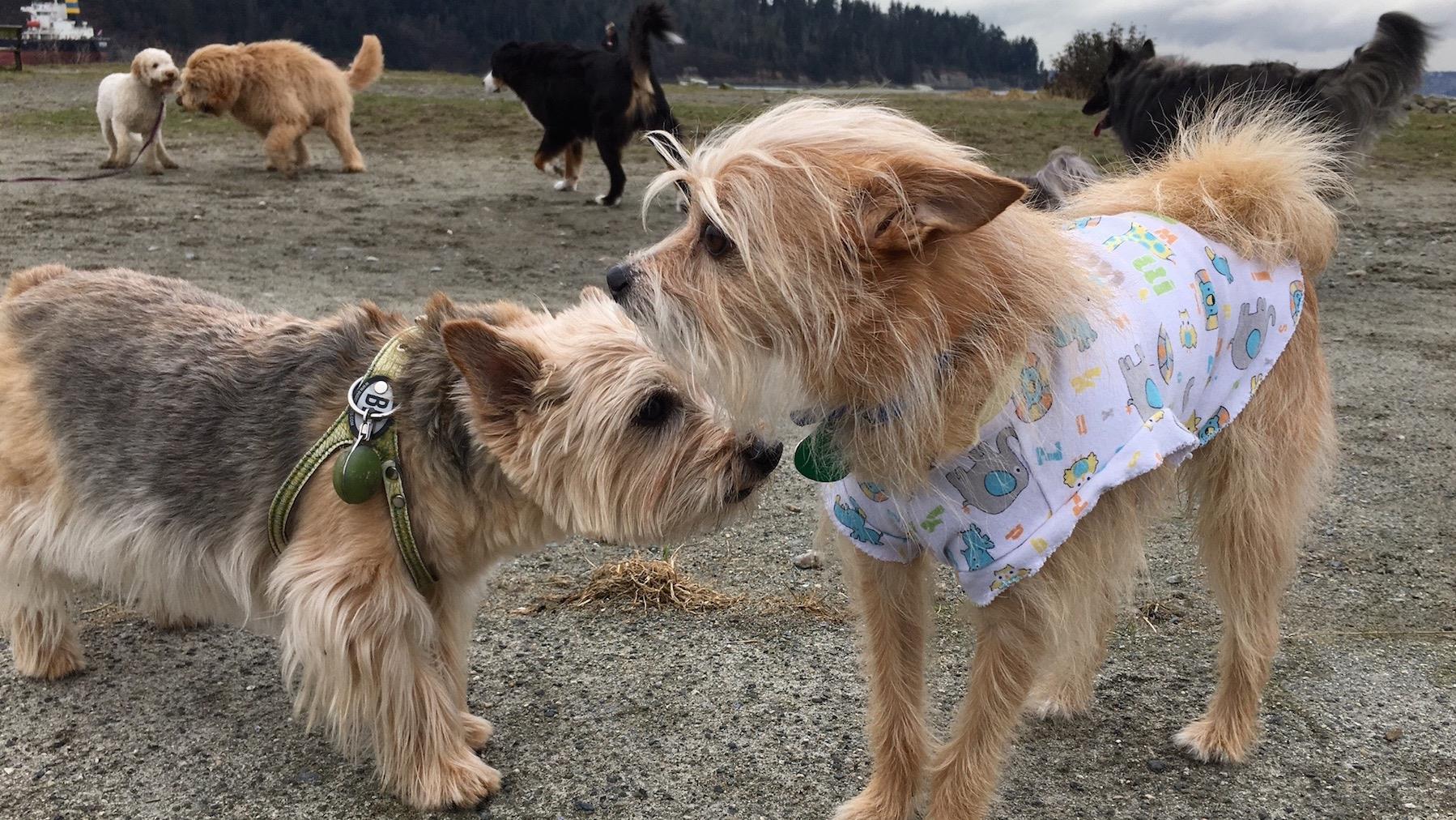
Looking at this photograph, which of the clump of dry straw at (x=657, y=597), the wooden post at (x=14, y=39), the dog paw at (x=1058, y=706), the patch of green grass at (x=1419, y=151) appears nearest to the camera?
the dog paw at (x=1058, y=706)

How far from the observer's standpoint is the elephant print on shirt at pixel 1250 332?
2.68 m

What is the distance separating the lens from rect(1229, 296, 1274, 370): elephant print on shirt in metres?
2.68

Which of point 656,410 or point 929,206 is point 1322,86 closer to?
point 656,410

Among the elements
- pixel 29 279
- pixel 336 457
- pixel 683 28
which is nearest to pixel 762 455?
pixel 336 457

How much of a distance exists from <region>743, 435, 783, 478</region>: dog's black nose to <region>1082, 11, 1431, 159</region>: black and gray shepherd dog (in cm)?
547

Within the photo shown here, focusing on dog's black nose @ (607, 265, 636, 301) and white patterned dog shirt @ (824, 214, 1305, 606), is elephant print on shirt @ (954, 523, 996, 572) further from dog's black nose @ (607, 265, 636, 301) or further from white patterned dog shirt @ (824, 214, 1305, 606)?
dog's black nose @ (607, 265, 636, 301)

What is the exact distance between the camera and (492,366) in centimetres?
258

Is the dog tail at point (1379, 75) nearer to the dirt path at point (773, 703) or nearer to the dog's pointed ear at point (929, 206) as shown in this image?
the dirt path at point (773, 703)

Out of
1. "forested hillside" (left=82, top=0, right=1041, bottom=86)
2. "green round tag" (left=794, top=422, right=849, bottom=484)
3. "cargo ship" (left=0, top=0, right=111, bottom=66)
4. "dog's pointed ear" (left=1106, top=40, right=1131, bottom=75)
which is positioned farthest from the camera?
"forested hillside" (left=82, top=0, right=1041, bottom=86)

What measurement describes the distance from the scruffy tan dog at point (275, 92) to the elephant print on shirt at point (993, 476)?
12.9m

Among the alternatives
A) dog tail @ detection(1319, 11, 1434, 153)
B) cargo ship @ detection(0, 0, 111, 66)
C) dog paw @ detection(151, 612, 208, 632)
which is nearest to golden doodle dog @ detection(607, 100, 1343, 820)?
dog paw @ detection(151, 612, 208, 632)

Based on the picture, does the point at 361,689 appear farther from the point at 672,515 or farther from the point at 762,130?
the point at 762,130

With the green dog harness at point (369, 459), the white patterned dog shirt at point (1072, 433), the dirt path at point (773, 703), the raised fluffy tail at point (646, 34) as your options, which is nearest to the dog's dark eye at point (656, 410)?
the white patterned dog shirt at point (1072, 433)

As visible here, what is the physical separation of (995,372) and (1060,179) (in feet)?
8.05
